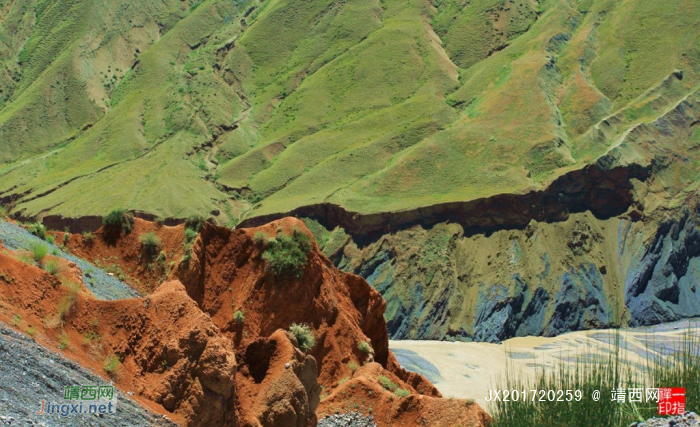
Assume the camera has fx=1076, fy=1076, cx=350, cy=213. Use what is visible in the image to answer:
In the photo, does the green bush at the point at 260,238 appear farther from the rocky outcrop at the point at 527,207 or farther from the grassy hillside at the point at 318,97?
the grassy hillside at the point at 318,97

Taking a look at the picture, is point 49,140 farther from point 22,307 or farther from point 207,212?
point 22,307

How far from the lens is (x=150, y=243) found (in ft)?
110

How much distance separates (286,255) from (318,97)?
104m

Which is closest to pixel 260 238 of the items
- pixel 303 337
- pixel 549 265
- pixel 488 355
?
pixel 303 337

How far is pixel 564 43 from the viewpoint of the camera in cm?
12862

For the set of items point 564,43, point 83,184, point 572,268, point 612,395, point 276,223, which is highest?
point 564,43

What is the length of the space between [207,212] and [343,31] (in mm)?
47450

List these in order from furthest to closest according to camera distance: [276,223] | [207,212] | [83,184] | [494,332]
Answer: [83,184], [207,212], [494,332], [276,223]

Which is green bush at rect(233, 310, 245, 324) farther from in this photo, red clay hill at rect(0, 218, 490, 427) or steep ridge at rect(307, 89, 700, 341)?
steep ridge at rect(307, 89, 700, 341)

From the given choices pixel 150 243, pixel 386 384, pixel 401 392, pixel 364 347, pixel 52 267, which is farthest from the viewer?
pixel 364 347

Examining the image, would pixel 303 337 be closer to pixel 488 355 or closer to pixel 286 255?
pixel 286 255

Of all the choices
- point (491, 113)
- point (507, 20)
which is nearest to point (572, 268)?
point (491, 113)

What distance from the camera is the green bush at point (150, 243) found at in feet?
110

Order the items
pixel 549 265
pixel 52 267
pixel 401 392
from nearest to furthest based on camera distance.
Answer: pixel 52 267
pixel 401 392
pixel 549 265
